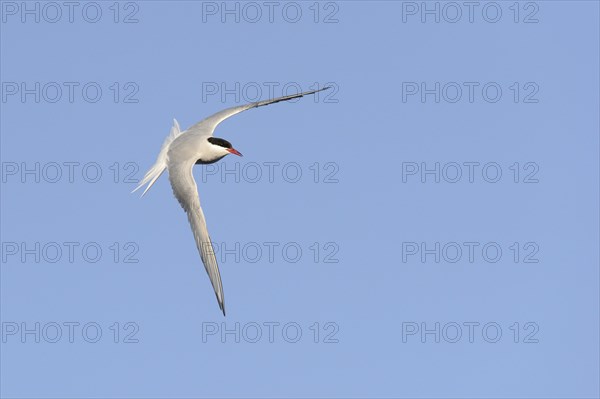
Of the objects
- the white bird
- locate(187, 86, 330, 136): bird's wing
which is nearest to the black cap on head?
the white bird

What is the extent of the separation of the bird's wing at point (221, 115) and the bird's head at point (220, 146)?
1.72ft

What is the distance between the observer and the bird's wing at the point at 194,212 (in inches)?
613

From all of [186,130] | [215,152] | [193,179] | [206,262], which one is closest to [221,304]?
[206,262]

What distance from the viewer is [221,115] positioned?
19422mm

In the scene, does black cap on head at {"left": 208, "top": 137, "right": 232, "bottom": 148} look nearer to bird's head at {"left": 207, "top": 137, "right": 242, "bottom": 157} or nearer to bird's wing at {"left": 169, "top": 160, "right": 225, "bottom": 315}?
bird's head at {"left": 207, "top": 137, "right": 242, "bottom": 157}

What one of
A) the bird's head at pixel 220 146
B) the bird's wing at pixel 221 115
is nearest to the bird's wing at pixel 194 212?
the bird's head at pixel 220 146

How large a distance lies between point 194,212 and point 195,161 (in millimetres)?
1217

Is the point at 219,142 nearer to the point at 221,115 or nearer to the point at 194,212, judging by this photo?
the point at 221,115

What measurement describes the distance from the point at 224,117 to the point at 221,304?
492 centimetres

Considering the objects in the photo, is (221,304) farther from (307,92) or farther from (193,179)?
(307,92)

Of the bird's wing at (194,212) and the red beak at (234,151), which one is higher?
the red beak at (234,151)

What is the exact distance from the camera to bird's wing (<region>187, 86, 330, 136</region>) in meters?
18.9

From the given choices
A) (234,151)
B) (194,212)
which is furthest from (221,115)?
(194,212)

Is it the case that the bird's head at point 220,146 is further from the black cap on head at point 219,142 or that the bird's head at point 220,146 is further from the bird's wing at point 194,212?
the bird's wing at point 194,212
